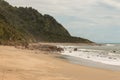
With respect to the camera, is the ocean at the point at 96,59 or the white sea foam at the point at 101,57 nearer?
the ocean at the point at 96,59

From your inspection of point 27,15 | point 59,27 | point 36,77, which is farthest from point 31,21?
point 36,77

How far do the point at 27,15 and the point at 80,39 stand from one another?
30543 mm

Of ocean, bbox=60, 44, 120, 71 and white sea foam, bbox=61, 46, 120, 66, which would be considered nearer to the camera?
ocean, bbox=60, 44, 120, 71

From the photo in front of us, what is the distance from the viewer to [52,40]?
525 ft

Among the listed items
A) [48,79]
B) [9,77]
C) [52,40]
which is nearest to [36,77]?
[48,79]

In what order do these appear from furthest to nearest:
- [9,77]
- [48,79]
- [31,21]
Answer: [31,21] → [48,79] → [9,77]

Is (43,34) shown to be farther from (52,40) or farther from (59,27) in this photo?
(59,27)

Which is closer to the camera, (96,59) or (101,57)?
(96,59)

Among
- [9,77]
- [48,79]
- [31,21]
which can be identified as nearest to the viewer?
[9,77]

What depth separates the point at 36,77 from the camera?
14.4 metres

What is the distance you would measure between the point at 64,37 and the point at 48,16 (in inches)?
650

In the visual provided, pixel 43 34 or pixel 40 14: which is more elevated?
pixel 40 14

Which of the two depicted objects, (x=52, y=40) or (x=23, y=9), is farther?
(x=23, y=9)

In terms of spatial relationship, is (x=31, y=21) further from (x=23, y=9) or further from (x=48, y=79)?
(x=48, y=79)
